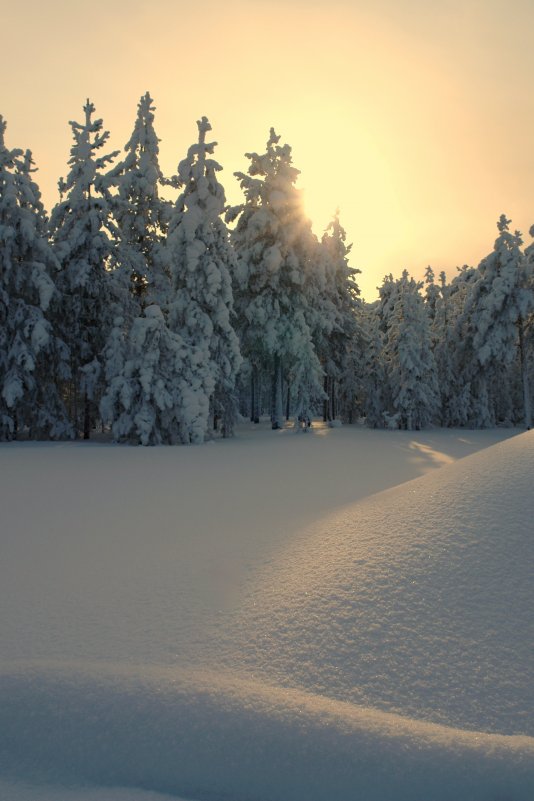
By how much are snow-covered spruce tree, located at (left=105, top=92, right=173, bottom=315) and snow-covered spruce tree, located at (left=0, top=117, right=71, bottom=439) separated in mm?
3775

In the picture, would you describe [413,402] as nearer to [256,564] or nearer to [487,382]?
[487,382]

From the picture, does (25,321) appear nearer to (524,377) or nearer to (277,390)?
(277,390)

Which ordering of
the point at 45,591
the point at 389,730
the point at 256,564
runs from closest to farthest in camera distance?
the point at 389,730
the point at 45,591
the point at 256,564

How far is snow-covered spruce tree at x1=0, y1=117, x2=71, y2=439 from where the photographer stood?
73.0ft

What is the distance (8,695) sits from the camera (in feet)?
10.3

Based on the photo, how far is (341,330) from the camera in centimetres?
3212

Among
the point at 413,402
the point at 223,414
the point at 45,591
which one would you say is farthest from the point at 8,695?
the point at 413,402

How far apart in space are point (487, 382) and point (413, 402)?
615 centimetres

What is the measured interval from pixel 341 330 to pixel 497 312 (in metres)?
8.43

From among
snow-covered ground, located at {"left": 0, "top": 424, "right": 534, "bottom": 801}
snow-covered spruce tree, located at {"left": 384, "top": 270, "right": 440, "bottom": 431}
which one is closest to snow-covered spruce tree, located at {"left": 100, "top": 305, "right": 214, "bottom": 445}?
snow-covered spruce tree, located at {"left": 384, "top": 270, "right": 440, "bottom": 431}

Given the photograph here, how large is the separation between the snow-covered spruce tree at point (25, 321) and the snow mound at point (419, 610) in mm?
19530

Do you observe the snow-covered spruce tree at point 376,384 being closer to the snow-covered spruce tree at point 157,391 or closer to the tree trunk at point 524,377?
the tree trunk at point 524,377

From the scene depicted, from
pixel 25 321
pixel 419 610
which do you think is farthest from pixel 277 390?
pixel 419 610

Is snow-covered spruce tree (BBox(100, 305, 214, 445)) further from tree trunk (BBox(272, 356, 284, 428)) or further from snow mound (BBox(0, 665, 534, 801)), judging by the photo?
snow mound (BBox(0, 665, 534, 801))
